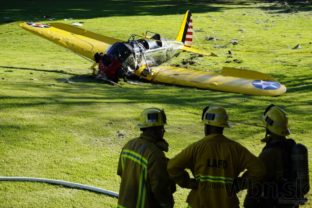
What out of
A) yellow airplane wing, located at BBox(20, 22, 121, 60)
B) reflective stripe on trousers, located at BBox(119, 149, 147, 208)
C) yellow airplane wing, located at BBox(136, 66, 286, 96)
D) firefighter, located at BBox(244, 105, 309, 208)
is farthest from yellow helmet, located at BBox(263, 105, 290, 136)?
yellow airplane wing, located at BBox(20, 22, 121, 60)

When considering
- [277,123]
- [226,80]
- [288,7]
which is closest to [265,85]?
[226,80]

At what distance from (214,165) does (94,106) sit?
813cm

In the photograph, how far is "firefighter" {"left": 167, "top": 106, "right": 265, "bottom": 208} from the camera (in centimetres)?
522

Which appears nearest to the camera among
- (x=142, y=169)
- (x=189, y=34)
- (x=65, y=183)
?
(x=142, y=169)

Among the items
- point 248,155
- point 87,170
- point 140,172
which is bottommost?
point 87,170

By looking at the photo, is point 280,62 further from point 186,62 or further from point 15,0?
point 15,0

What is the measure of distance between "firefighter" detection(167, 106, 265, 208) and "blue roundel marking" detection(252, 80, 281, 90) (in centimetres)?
1137

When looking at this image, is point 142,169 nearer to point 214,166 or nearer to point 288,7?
point 214,166

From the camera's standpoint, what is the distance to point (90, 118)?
39.0 feet

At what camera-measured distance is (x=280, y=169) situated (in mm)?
5504

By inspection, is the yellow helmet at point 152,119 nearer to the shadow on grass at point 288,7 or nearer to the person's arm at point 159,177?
the person's arm at point 159,177

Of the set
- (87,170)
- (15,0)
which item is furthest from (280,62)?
(15,0)

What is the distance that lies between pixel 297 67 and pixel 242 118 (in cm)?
1021

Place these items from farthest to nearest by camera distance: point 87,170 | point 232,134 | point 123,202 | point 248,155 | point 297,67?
point 297,67 < point 232,134 < point 87,170 < point 123,202 < point 248,155
